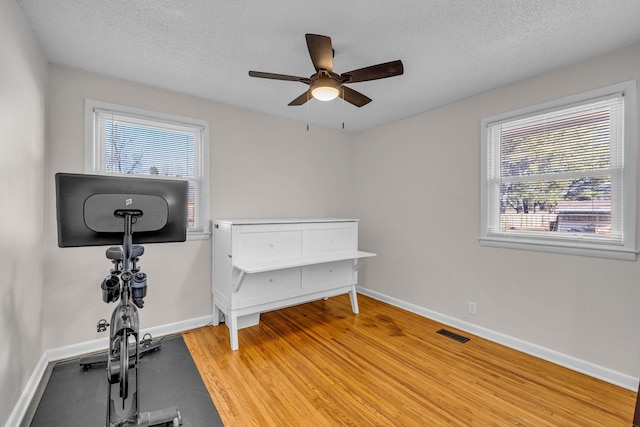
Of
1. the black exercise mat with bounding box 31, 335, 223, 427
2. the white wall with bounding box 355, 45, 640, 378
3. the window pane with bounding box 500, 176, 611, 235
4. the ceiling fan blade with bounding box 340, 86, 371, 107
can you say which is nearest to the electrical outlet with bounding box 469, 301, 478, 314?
the white wall with bounding box 355, 45, 640, 378

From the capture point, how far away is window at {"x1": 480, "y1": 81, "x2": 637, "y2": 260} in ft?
7.17

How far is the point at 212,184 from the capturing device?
10.6 ft

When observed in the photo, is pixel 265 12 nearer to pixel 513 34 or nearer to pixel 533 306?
pixel 513 34

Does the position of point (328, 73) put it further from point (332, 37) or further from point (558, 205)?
point (558, 205)

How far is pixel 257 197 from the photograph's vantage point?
3.59 m

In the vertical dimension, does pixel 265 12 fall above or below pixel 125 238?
above

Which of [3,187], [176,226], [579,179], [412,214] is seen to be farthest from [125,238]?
[579,179]

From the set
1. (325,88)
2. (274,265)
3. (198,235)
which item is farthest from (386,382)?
(198,235)

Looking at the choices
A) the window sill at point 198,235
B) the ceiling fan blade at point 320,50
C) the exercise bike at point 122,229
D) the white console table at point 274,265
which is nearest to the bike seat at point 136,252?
the exercise bike at point 122,229

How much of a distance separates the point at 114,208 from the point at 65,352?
1885mm

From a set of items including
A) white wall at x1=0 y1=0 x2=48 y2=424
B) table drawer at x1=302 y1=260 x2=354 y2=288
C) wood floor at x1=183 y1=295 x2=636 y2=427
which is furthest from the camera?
table drawer at x1=302 y1=260 x2=354 y2=288

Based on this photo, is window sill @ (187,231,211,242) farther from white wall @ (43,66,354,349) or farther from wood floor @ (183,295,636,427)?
wood floor @ (183,295,636,427)

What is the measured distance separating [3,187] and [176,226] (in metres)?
0.88

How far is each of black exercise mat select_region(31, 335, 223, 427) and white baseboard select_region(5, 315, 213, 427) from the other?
77mm
